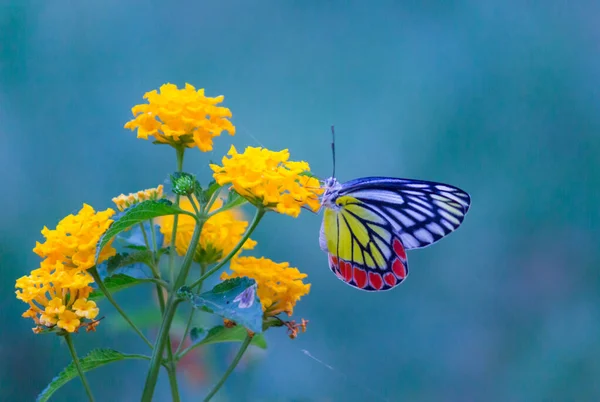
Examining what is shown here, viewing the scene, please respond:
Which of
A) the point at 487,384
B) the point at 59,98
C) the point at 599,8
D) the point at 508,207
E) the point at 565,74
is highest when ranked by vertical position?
the point at 599,8

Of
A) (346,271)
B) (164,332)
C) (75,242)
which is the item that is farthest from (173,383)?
(346,271)

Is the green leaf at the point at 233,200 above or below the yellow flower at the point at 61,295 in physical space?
above

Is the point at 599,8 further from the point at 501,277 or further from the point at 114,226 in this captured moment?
the point at 114,226

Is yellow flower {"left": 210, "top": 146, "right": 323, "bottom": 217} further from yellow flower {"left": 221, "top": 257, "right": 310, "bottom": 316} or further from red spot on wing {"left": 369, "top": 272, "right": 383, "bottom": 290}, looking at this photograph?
red spot on wing {"left": 369, "top": 272, "right": 383, "bottom": 290}

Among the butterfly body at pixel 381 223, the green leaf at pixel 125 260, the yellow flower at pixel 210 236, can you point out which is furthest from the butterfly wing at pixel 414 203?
the green leaf at pixel 125 260

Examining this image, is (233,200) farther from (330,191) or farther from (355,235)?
(355,235)

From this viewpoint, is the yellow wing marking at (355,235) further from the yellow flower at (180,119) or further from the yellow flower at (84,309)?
the yellow flower at (84,309)

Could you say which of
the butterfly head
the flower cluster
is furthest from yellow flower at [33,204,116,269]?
the butterfly head

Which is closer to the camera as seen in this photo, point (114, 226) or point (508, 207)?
point (114, 226)

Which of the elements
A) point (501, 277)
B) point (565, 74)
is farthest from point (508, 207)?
point (565, 74)
